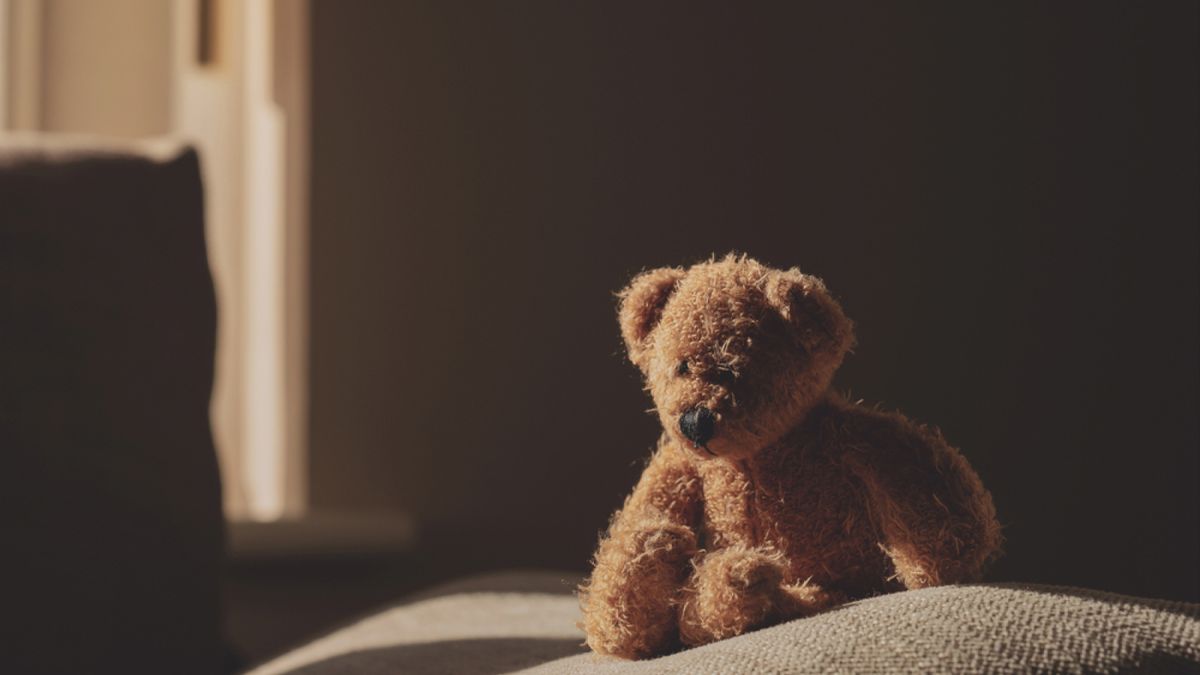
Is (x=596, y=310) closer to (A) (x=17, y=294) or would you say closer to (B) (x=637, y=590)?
(A) (x=17, y=294)

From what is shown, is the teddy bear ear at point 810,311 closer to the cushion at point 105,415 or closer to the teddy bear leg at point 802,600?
the teddy bear leg at point 802,600

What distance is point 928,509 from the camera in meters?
0.57

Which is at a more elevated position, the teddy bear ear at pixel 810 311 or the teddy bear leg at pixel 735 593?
the teddy bear ear at pixel 810 311

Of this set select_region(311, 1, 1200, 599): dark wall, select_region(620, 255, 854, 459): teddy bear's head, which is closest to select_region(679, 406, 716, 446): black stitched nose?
select_region(620, 255, 854, 459): teddy bear's head

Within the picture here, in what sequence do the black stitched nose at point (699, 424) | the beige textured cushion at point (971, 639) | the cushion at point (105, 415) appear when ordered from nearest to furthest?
1. the beige textured cushion at point (971, 639)
2. the black stitched nose at point (699, 424)
3. the cushion at point (105, 415)

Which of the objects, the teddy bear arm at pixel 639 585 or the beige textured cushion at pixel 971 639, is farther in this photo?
the teddy bear arm at pixel 639 585

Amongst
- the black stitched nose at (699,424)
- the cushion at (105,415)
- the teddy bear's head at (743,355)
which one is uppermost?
the teddy bear's head at (743,355)

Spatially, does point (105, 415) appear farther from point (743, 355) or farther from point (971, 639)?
point (971, 639)

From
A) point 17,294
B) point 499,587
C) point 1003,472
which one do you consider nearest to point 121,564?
point 17,294

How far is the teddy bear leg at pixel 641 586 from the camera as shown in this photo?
60 centimetres

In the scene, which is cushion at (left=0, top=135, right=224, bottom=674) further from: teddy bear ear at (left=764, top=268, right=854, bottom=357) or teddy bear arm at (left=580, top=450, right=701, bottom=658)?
teddy bear ear at (left=764, top=268, right=854, bottom=357)

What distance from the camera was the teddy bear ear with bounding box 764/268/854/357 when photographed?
2.00ft

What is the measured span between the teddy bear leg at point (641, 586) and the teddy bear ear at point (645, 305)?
0.12 meters

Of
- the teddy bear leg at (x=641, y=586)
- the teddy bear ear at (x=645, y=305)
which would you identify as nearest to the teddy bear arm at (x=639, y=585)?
the teddy bear leg at (x=641, y=586)
